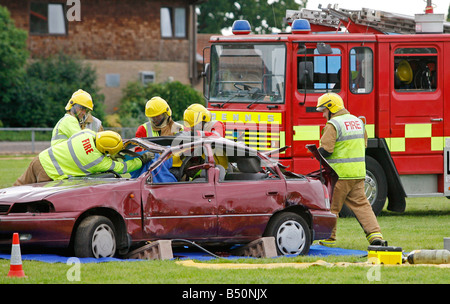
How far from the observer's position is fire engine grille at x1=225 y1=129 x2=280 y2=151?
49.9ft

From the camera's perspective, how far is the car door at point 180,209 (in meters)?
10.2

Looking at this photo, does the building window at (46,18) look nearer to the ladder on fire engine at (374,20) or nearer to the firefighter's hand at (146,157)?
the ladder on fire engine at (374,20)

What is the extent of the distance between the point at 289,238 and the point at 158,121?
2.61 m

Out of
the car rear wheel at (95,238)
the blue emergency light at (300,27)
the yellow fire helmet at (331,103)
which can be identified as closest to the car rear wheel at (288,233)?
the yellow fire helmet at (331,103)

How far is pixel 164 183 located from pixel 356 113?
5.98 m

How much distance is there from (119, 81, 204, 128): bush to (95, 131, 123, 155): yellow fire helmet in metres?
28.1

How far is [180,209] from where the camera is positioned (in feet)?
34.0

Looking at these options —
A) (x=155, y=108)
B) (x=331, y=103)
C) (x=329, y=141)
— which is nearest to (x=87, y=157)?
(x=155, y=108)

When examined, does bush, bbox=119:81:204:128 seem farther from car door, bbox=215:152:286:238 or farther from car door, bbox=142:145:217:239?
car door, bbox=142:145:217:239

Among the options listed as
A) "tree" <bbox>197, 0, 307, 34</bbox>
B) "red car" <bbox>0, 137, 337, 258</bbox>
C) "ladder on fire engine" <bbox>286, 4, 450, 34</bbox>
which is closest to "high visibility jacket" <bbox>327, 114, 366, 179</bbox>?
"red car" <bbox>0, 137, 337, 258</bbox>

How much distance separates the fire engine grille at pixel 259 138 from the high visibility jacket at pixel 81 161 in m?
4.53

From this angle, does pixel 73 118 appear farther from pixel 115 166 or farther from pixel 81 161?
pixel 115 166
